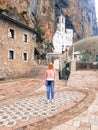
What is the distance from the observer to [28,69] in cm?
2438

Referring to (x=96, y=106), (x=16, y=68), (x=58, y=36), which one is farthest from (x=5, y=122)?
(x=58, y=36)

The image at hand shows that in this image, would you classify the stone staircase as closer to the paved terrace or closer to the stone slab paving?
the paved terrace

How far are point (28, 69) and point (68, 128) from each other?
19949mm

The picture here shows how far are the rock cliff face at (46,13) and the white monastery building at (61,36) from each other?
2.18 m

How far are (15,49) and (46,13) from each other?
19.8m

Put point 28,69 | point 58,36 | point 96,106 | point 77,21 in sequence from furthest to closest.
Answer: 1. point 77,21
2. point 58,36
3. point 28,69
4. point 96,106

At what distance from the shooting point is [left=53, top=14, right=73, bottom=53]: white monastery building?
48.8m

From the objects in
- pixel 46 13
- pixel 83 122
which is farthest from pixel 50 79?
pixel 46 13

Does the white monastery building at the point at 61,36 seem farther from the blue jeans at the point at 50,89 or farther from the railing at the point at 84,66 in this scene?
the blue jeans at the point at 50,89

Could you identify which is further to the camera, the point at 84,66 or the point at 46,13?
the point at 46,13

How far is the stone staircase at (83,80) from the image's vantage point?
13950 mm

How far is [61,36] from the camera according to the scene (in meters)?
52.2

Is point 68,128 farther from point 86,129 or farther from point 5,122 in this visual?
point 5,122

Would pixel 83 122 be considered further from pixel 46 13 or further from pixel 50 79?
pixel 46 13
